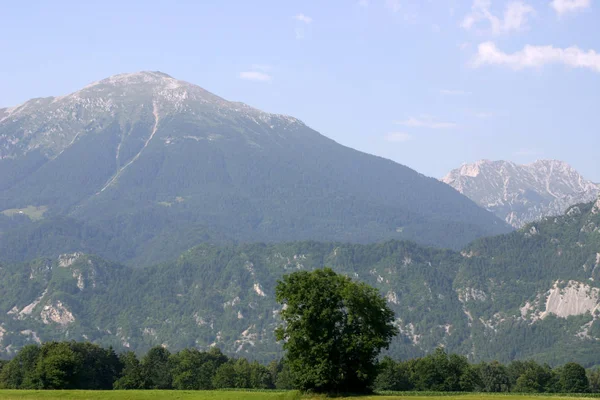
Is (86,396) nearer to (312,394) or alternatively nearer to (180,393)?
(180,393)

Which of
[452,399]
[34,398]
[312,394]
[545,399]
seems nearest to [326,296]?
[312,394]

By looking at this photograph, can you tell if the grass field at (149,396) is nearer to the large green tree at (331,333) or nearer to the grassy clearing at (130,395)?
the grassy clearing at (130,395)

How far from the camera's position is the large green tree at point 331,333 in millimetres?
166750

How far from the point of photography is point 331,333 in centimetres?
16825

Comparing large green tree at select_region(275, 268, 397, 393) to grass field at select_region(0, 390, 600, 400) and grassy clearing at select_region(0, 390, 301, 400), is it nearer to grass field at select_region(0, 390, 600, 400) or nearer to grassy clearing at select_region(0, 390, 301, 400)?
grass field at select_region(0, 390, 600, 400)

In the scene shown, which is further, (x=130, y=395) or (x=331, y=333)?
(x=130, y=395)

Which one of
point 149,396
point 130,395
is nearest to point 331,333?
point 149,396

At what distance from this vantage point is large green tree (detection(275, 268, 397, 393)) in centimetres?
16675

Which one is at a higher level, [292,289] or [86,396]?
[292,289]

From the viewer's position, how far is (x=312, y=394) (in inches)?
6614

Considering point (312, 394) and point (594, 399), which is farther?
point (594, 399)

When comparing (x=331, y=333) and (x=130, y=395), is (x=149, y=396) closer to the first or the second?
(x=130, y=395)

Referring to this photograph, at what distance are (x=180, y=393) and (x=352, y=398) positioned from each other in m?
32.6

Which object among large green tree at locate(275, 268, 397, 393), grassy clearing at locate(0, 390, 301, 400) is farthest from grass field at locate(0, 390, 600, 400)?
large green tree at locate(275, 268, 397, 393)
